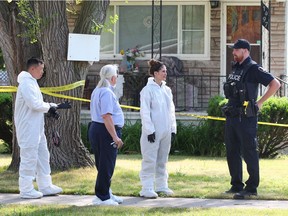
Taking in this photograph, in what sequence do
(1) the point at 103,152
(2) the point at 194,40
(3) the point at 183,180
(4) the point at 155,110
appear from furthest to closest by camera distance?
(2) the point at 194,40, (3) the point at 183,180, (4) the point at 155,110, (1) the point at 103,152

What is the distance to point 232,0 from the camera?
19.9 meters

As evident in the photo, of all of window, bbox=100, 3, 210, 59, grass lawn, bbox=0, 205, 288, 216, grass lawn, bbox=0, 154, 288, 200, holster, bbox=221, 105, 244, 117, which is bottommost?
grass lawn, bbox=0, 205, 288, 216

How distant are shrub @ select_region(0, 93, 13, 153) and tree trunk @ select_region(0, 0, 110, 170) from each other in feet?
13.7

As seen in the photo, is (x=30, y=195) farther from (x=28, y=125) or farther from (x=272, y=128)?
(x=272, y=128)

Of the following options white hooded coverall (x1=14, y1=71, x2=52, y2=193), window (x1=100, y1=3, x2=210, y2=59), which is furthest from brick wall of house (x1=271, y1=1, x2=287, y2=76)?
white hooded coverall (x1=14, y1=71, x2=52, y2=193)

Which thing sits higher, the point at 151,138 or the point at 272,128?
the point at 151,138

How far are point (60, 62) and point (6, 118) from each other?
16.1 ft

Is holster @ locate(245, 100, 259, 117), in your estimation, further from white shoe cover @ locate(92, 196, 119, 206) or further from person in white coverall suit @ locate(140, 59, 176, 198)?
white shoe cover @ locate(92, 196, 119, 206)

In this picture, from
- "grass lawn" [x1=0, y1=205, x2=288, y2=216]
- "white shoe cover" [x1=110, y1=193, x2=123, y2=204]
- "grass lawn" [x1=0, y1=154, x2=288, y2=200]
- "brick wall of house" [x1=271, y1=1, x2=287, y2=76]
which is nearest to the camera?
"grass lawn" [x1=0, y1=205, x2=288, y2=216]

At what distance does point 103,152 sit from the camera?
9.70m

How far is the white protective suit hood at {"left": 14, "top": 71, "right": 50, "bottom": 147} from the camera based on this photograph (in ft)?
34.4

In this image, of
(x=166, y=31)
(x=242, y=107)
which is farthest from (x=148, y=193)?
(x=166, y=31)

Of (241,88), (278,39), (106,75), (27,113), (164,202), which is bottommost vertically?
(164,202)

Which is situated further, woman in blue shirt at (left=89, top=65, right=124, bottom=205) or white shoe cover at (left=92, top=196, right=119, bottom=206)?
white shoe cover at (left=92, top=196, right=119, bottom=206)
